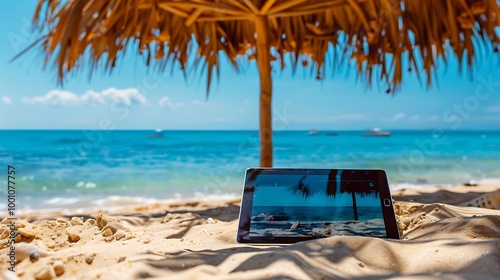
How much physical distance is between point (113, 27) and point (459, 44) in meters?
2.43

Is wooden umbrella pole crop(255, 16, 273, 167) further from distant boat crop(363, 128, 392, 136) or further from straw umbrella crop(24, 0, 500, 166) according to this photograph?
distant boat crop(363, 128, 392, 136)

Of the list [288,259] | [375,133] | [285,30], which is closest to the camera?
[288,259]

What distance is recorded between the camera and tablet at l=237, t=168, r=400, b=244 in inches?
48.3

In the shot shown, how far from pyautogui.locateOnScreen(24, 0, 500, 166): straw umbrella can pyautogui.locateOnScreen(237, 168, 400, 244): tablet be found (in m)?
1.49

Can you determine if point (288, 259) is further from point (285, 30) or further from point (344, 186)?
point (285, 30)

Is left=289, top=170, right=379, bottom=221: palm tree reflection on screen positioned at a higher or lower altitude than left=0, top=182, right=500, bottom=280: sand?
higher

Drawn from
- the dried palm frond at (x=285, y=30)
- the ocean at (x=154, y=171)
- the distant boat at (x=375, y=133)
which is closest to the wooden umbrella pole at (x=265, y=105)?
the dried palm frond at (x=285, y=30)

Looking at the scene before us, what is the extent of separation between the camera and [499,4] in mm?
2609

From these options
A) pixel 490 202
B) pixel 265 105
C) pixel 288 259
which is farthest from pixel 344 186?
pixel 265 105

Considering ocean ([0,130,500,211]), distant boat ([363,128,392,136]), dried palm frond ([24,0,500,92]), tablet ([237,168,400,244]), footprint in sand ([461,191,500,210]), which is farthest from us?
distant boat ([363,128,392,136])

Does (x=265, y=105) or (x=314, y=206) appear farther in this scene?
(x=265, y=105)

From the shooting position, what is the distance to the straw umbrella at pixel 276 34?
269 centimetres

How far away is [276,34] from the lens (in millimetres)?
3514

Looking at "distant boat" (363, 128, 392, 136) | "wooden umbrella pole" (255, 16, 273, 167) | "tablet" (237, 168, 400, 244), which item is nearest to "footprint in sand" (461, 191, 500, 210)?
"tablet" (237, 168, 400, 244)
